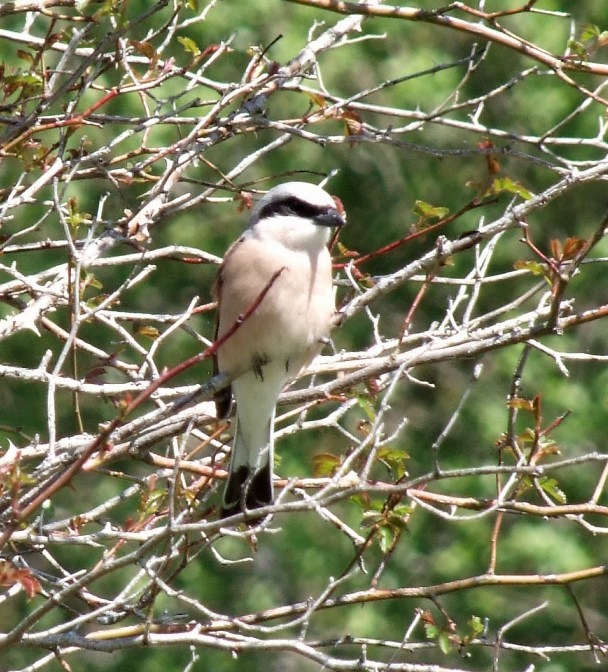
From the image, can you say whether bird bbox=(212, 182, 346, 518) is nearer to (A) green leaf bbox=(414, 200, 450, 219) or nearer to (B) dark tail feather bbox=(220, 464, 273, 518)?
(B) dark tail feather bbox=(220, 464, 273, 518)

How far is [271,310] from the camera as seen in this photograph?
3.10 meters

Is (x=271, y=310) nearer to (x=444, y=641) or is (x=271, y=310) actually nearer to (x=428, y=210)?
(x=428, y=210)

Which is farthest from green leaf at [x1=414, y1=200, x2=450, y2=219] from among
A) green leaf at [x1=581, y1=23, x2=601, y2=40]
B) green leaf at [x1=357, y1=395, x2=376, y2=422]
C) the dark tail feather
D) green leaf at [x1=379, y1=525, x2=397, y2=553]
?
the dark tail feather

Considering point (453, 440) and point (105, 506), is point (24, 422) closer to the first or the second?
point (453, 440)

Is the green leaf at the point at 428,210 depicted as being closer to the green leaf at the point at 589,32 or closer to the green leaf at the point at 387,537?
the green leaf at the point at 589,32

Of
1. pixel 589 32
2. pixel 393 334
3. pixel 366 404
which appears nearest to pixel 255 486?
pixel 366 404

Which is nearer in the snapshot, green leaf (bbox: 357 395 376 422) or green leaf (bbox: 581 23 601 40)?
green leaf (bbox: 357 395 376 422)

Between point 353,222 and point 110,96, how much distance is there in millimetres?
5299

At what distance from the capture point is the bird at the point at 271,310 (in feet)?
10.1

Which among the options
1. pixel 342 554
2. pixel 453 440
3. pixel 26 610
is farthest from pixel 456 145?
pixel 26 610

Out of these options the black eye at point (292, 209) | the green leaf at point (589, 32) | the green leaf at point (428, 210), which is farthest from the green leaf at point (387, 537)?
the green leaf at point (589, 32)

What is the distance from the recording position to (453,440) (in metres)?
7.36

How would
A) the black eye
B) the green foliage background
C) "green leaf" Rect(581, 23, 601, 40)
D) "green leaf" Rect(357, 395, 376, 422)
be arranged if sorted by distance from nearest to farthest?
"green leaf" Rect(357, 395, 376, 422) → "green leaf" Rect(581, 23, 601, 40) → the black eye → the green foliage background

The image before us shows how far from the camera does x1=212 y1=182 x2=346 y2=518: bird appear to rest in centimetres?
307
